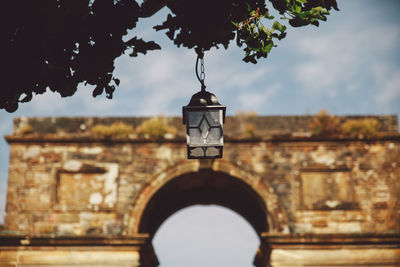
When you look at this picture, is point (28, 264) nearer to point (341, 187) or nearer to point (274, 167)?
point (274, 167)

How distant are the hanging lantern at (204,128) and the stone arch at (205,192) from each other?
835cm

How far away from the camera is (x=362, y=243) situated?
11938 millimetres

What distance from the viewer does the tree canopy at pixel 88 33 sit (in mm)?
3869

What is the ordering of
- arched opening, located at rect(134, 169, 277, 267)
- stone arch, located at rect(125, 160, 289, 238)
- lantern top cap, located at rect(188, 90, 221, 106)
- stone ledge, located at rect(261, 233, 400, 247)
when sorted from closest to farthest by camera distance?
lantern top cap, located at rect(188, 90, 221, 106), stone ledge, located at rect(261, 233, 400, 247), stone arch, located at rect(125, 160, 289, 238), arched opening, located at rect(134, 169, 277, 267)

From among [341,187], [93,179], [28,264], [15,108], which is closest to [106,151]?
[93,179]

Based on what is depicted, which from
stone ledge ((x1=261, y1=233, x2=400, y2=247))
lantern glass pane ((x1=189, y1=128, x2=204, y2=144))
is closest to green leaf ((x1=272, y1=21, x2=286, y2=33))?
lantern glass pane ((x1=189, y1=128, x2=204, y2=144))

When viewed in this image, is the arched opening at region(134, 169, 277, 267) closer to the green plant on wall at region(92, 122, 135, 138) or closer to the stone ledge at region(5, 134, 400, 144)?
the stone ledge at region(5, 134, 400, 144)

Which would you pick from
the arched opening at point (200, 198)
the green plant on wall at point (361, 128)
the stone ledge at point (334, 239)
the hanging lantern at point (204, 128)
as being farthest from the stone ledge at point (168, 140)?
the hanging lantern at point (204, 128)

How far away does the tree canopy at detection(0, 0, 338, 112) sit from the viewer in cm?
387

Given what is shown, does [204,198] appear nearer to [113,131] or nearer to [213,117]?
[113,131]

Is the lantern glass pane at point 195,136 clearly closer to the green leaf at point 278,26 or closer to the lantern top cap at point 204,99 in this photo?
the lantern top cap at point 204,99

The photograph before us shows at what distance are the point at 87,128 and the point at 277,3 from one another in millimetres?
9476

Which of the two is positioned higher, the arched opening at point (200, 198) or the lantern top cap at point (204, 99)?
the lantern top cap at point (204, 99)

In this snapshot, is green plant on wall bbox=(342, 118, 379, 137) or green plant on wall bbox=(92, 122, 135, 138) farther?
green plant on wall bbox=(92, 122, 135, 138)
